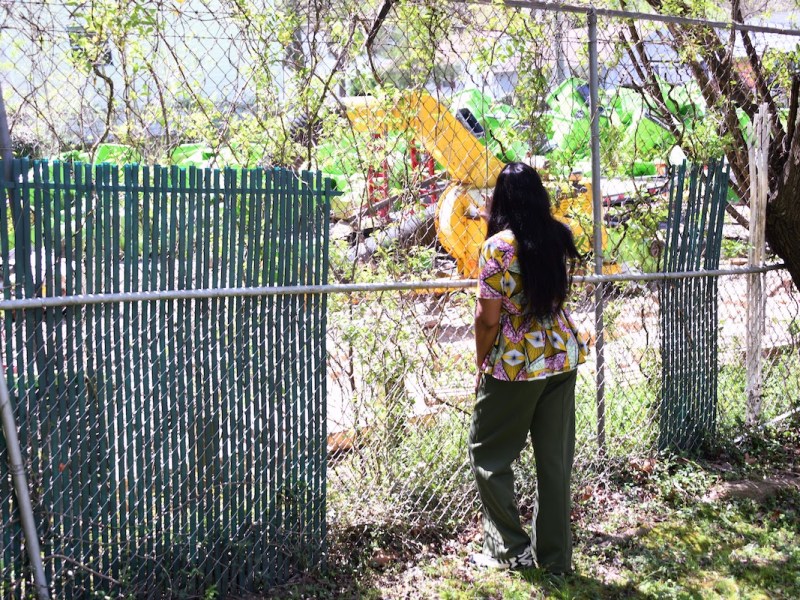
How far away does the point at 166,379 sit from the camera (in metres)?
3.59

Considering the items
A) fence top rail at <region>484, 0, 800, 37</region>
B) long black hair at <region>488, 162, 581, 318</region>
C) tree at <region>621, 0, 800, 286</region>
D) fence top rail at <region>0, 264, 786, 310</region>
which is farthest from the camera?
tree at <region>621, 0, 800, 286</region>

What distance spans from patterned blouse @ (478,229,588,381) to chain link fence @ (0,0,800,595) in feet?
1.85

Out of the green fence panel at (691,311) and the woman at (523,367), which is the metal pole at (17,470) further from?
the green fence panel at (691,311)

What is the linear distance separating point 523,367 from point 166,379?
152cm

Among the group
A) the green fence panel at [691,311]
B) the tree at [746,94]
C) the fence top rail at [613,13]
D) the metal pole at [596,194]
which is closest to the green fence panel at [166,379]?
the fence top rail at [613,13]

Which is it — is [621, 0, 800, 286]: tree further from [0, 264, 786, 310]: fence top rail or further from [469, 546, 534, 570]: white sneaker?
[469, 546, 534, 570]: white sneaker

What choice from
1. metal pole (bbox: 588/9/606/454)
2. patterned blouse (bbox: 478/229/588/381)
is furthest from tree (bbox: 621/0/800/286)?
patterned blouse (bbox: 478/229/588/381)

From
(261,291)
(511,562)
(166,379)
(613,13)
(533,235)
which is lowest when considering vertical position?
(511,562)

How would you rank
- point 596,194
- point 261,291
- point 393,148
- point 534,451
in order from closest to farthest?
point 261,291 < point 534,451 < point 393,148 < point 596,194

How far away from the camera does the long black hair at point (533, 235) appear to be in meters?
3.82

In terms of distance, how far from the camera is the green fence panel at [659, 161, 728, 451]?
5355mm

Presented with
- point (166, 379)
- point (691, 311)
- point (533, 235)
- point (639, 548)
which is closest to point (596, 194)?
point (691, 311)

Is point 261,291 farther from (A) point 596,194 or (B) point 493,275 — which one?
(A) point 596,194

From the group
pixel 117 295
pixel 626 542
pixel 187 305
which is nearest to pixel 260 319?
pixel 187 305
